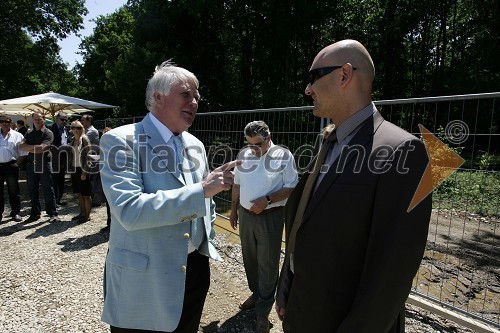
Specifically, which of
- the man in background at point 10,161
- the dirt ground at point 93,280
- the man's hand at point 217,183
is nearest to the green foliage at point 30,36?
the man in background at point 10,161

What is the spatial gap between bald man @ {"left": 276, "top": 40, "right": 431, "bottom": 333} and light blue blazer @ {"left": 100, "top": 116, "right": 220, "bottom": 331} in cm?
65

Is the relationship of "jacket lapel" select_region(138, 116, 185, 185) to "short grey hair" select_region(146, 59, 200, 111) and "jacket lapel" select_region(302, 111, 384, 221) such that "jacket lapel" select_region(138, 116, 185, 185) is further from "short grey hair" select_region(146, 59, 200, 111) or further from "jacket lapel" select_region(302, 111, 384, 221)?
"jacket lapel" select_region(302, 111, 384, 221)

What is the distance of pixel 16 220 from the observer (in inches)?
283

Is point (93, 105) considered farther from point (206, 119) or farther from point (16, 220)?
point (206, 119)

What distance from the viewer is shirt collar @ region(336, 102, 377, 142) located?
5.31ft

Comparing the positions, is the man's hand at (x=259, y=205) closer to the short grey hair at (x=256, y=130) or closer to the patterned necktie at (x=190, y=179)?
the short grey hair at (x=256, y=130)

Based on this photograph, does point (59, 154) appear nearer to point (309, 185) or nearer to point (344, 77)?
point (309, 185)

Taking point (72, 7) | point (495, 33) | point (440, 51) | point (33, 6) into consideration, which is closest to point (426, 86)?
point (440, 51)

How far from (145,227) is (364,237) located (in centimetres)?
108

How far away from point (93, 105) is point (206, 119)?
712 cm

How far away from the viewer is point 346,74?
1.60 metres

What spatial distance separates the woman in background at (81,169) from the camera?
6980 mm

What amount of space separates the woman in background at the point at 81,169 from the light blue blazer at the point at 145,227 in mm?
5710

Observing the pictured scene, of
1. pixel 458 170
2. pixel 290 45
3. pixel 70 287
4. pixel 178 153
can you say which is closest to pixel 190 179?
pixel 178 153
